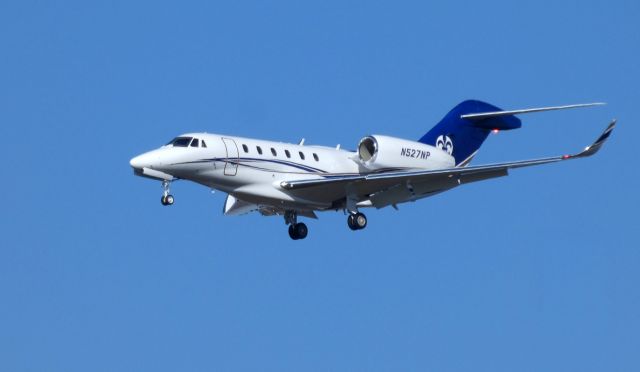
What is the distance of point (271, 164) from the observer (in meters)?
33.7

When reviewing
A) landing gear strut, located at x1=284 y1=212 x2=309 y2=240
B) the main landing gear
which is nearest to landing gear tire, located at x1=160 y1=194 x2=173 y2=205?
the main landing gear

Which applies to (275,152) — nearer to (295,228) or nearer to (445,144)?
(295,228)

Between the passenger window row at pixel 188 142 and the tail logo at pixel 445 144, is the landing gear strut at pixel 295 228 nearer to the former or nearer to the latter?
the passenger window row at pixel 188 142

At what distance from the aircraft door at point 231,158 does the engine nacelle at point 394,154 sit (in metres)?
3.71

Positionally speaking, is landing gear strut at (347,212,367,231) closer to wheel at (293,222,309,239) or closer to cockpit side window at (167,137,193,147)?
wheel at (293,222,309,239)

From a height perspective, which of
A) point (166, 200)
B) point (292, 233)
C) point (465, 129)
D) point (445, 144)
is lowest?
point (292, 233)

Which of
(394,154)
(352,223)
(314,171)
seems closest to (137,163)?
(314,171)

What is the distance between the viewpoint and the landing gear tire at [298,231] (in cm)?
3550

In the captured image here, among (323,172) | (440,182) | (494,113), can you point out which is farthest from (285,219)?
(494,113)

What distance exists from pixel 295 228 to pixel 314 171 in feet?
5.90

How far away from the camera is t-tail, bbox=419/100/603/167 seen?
123ft

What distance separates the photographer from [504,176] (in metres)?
34.0

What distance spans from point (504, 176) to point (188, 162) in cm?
795

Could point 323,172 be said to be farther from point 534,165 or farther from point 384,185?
point 534,165
